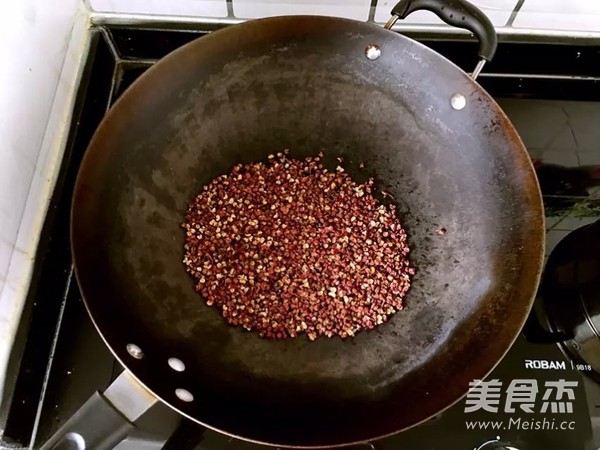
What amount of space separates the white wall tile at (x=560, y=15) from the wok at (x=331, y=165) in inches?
8.1

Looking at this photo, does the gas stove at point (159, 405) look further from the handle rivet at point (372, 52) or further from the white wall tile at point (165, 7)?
the handle rivet at point (372, 52)

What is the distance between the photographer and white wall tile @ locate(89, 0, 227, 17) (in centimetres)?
97

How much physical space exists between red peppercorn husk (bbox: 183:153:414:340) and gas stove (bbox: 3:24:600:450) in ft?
0.51

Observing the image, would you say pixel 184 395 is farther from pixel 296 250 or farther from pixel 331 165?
pixel 331 165

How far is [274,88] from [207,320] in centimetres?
35

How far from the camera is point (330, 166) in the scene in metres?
1.00

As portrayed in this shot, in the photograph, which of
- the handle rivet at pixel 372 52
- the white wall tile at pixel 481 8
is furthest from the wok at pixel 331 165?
the white wall tile at pixel 481 8

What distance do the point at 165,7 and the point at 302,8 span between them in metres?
0.20

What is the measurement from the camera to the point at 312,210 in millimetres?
969

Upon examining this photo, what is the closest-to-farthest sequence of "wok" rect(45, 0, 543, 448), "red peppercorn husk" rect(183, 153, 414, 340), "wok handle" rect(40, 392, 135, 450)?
"wok handle" rect(40, 392, 135, 450)
"wok" rect(45, 0, 543, 448)
"red peppercorn husk" rect(183, 153, 414, 340)

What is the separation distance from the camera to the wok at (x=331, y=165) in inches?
31.1

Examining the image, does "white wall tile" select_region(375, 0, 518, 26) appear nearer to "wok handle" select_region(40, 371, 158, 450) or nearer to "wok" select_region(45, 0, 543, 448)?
"wok" select_region(45, 0, 543, 448)

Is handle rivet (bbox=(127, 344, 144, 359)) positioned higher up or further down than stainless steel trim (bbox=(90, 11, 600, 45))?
further down

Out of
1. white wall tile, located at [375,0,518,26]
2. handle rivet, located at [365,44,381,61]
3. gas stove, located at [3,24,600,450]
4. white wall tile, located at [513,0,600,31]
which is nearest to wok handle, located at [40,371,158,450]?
gas stove, located at [3,24,600,450]
